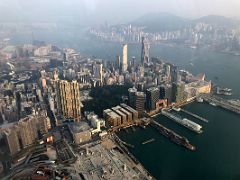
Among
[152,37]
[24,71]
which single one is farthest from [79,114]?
[152,37]

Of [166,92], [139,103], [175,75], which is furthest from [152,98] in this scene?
[175,75]

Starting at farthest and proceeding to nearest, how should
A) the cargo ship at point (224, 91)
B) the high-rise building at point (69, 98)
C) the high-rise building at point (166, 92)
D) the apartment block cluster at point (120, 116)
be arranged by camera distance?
the cargo ship at point (224, 91) < the high-rise building at point (166, 92) < the high-rise building at point (69, 98) < the apartment block cluster at point (120, 116)

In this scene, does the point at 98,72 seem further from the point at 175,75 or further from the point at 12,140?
the point at 12,140

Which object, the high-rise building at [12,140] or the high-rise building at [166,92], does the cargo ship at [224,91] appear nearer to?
the high-rise building at [166,92]

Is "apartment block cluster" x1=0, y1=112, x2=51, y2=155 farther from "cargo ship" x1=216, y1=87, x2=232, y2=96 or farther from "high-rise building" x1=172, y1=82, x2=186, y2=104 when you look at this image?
"cargo ship" x1=216, y1=87, x2=232, y2=96

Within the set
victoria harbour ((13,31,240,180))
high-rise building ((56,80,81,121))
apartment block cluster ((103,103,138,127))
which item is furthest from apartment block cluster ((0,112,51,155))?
victoria harbour ((13,31,240,180))

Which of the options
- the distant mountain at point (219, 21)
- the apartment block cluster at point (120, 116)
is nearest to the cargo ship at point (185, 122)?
the apartment block cluster at point (120, 116)

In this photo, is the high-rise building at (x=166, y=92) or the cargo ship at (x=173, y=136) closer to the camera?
the cargo ship at (x=173, y=136)

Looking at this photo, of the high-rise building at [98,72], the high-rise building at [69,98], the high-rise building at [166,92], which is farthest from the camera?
the high-rise building at [98,72]

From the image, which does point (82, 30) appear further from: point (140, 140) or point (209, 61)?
point (140, 140)
